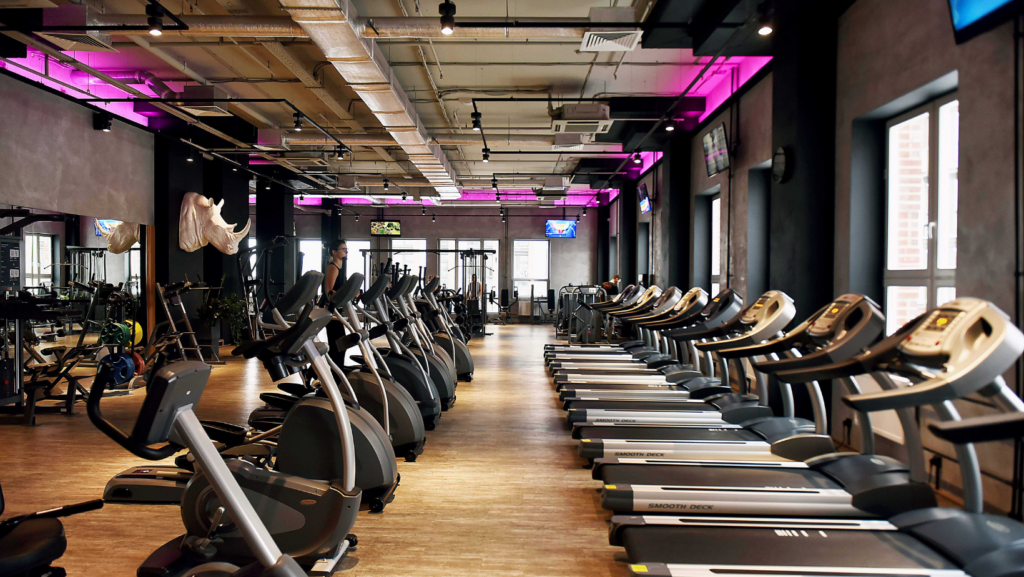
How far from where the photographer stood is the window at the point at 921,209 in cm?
384

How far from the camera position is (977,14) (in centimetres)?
290

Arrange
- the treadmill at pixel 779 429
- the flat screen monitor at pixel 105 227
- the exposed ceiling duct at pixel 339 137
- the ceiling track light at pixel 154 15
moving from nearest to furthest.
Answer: the treadmill at pixel 779 429
the ceiling track light at pixel 154 15
the flat screen monitor at pixel 105 227
the exposed ceiling duct at pixel 339 137

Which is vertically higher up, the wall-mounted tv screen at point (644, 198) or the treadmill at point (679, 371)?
the wall-mounted tv screen at point (644, 198)

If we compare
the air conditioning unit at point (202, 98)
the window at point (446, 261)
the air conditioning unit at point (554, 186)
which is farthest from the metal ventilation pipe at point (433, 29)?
the window at point (446, 261)

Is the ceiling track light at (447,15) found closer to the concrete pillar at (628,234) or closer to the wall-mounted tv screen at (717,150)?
the wall-mounted tv screen at (717,150)

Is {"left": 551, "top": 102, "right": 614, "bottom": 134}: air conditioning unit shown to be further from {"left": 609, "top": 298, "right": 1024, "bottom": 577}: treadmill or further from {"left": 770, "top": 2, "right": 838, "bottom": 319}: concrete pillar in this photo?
{"left": 609, "top": 298, "right": 1024, "bottom": 577}: treadmill

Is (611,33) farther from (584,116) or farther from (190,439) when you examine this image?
(190,439)

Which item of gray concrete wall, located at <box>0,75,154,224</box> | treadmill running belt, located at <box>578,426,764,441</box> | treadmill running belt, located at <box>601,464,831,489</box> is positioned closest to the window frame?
gray concrete wall, located at <box>0,75,154,224</box>

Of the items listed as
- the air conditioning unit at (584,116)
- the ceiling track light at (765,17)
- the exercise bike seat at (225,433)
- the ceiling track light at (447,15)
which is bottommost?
the exercise bike seat at (225,433)

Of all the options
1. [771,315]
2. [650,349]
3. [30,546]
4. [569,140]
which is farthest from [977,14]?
[569,140]

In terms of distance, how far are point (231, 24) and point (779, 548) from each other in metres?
5.25

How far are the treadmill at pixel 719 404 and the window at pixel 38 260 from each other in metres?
7.85

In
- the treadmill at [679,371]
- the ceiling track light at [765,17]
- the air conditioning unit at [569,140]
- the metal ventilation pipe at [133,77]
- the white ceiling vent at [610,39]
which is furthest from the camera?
the air conditioning unit at [569,140]

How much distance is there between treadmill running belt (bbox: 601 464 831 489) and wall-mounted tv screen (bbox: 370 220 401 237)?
50.4 feet
